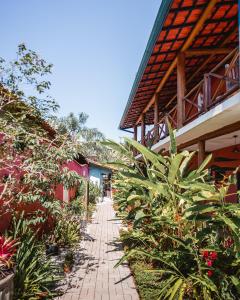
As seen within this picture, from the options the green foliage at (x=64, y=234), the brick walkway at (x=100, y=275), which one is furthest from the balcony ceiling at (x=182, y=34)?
the brick walkway at (x=100, y=275)

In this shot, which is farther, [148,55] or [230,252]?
[148,55]

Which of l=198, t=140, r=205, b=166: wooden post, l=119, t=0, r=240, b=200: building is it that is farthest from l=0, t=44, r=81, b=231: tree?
l=198, t=140, r=205, b=166: wooden post

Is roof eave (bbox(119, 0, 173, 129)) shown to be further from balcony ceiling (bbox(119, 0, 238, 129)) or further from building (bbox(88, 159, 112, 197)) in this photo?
building (bbox(88, 159, 112, 197))

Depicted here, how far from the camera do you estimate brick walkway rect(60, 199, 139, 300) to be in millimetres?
4969

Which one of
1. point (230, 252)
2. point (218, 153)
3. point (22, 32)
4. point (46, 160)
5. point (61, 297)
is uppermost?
point (22, 32)

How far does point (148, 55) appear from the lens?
7.23 metres

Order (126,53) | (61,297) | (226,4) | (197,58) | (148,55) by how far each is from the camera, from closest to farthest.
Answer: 1. (61,297)
2. (226,4)
3. (148,55)
4. (197,58)
5. (126,53)

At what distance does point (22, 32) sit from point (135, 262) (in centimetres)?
578

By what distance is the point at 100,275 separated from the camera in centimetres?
598

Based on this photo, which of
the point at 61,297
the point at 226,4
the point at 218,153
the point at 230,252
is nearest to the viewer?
the point at 230,252

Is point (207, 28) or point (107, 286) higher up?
point (207, 28)

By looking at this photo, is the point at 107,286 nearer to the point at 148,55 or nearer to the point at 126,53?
the point at 148,55

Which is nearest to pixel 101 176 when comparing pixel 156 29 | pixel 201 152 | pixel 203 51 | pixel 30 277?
pixel 203 51

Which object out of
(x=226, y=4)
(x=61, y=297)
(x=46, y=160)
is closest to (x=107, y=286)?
(x=61, y=297)
